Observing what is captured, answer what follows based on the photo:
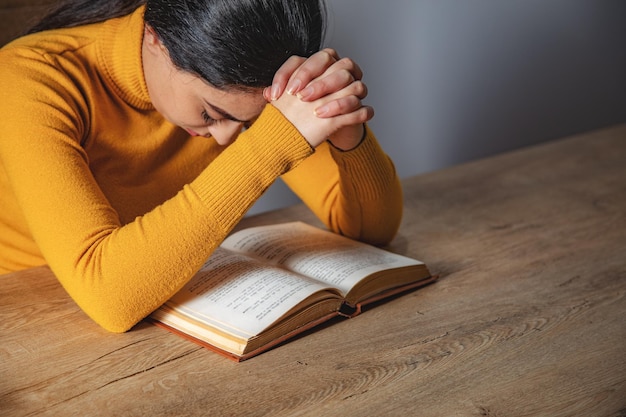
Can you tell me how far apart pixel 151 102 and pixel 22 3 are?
462mm

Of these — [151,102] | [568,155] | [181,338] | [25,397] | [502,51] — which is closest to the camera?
[25,397]

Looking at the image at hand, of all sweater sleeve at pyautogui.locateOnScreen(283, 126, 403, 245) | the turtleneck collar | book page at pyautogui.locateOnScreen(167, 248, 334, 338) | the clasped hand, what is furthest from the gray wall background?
book page at pyautogui.locateOnScreen(167, 248, 334, 338)

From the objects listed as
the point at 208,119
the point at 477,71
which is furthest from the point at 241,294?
the point at 477,71

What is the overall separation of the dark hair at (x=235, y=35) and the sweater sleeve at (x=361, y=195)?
0.77ft

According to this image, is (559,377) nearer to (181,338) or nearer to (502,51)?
(181,338)

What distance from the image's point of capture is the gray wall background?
101 inches

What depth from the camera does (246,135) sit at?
1.16 metres

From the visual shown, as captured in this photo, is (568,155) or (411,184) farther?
(568,155)

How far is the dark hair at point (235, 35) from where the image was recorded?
1134 mm

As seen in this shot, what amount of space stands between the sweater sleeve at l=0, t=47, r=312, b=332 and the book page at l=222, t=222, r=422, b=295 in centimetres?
18

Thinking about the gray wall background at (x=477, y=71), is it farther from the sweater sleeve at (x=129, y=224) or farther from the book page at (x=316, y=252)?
the sweater sleeve at (x=129, y=224)

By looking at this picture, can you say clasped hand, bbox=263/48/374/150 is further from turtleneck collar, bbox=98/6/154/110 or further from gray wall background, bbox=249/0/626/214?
gray wall background, bbox=249/0/626/214

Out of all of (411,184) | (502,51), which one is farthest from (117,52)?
(502,51)

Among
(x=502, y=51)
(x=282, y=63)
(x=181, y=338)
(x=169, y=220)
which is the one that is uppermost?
(x=282, y=63)
